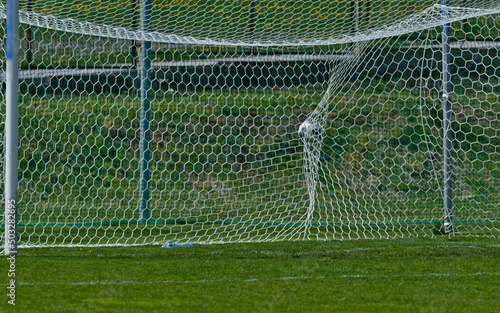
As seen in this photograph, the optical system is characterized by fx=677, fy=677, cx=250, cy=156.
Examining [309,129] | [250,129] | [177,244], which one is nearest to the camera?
[177,244]

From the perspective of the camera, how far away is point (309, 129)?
6.94 metres

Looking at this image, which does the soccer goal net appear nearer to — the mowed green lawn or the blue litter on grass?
the blue litter on grass

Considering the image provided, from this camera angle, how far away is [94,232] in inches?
280

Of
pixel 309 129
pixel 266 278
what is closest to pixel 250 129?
pixel 309 129

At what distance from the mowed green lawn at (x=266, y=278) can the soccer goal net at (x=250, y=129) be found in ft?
2.48

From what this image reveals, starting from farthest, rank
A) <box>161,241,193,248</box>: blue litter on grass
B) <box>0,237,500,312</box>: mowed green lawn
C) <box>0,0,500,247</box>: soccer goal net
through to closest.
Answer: <box>0,0,500,247</box>: soccer goal net
<box>161,241,193,248</box>: blue litter on grass
<box>0,237,500,312</box>: mowed green lawn

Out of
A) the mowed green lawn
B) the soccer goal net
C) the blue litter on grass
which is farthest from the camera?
the soccer goal net

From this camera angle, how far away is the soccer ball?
22.7 feet

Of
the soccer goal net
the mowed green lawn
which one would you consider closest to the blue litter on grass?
the mowed green lawn

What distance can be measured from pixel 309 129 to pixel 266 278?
2.58 m

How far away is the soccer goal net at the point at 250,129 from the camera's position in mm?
6898

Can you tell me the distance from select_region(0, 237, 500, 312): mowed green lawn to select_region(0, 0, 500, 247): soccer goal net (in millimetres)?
755

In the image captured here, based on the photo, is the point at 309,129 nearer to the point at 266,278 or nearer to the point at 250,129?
the point at 266,278

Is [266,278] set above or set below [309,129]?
below
